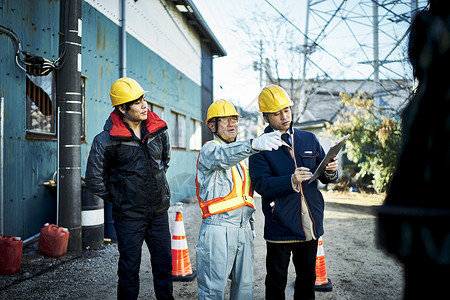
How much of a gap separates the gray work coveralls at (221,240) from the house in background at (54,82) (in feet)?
12.5

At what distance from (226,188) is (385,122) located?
1090cm

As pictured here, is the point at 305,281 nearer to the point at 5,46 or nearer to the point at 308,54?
the point at 5,46

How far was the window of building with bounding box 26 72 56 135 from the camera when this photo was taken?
593 cm

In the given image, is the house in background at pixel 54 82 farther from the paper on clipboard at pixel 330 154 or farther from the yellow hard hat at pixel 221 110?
the paper on clipboard at pixel 330 154

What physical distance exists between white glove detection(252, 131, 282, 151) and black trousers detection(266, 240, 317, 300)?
869mm

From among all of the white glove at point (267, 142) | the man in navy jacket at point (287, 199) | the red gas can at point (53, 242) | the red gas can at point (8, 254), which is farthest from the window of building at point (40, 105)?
the white glove at point (267, 142)

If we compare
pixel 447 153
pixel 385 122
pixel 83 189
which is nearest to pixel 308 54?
pixel 385 122

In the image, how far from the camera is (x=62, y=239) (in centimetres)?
525

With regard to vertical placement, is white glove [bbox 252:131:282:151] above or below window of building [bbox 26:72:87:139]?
below

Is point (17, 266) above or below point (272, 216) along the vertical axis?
below

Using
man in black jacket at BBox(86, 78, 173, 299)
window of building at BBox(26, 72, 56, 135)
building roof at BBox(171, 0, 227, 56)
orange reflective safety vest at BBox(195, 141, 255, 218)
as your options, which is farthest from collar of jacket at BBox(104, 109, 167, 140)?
building roof at BBox(171, 0, 227, 56)

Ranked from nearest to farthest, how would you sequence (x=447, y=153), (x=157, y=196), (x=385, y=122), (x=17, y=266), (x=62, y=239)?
(x=447, y=153), (x=157, y=196), (x=17, y=266), (x=62, y=239), (x=385, y=122)

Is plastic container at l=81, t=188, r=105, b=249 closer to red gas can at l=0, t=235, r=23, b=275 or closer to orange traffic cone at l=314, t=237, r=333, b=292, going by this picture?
red gas can at l=0, t=235, r=23, b=275

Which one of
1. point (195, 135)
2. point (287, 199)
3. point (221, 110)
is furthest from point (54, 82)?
point (195, 135)
